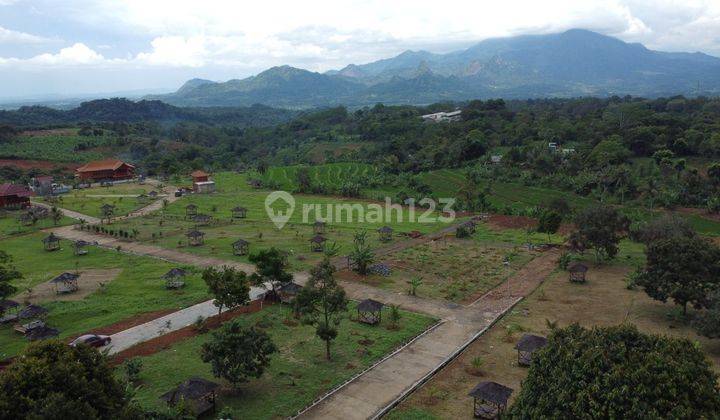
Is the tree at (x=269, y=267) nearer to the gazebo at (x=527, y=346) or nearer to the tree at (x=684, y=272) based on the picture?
the gazebo at (x=527, y=346)

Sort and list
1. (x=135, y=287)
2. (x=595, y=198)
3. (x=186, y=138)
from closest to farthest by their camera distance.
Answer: (x=135, y=287)
(x=595, y=198)
(x=186, y=138)

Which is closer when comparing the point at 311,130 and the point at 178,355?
the point at 178,355

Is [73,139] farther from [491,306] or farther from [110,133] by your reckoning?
[491,306]

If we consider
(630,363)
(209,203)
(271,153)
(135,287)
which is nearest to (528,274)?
Result: (630,363)

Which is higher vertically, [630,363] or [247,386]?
[630,363]

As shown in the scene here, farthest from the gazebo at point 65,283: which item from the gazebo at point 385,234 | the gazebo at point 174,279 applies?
the gazebo at point 385,234

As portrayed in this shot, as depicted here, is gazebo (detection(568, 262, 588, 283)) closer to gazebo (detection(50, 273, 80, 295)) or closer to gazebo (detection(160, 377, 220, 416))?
gazebo (detection(160, 377, 220, 416))

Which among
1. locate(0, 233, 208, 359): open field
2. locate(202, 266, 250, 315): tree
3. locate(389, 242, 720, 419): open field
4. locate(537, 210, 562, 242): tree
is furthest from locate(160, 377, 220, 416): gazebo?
locate(537, 210, 562, 242): tree
